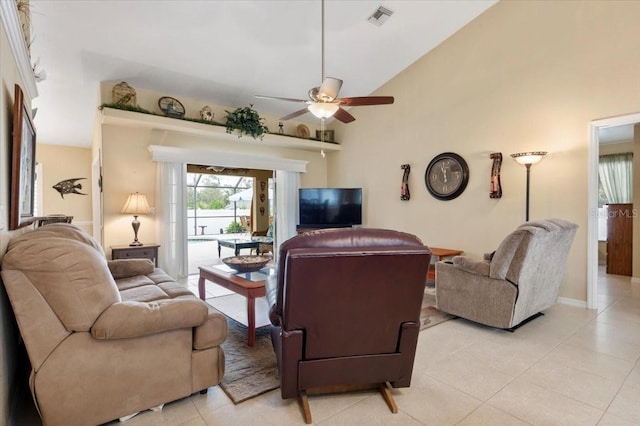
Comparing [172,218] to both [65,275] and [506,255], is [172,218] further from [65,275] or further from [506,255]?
[506,255]

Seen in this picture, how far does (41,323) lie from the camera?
161 centimetres

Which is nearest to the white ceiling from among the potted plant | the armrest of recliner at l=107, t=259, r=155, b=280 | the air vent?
the air vent

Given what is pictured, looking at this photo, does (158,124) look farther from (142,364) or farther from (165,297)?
(142,364)

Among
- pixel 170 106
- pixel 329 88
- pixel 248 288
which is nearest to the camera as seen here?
pixel 248 288

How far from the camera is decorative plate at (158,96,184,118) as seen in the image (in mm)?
4988

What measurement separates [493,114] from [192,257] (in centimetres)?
699

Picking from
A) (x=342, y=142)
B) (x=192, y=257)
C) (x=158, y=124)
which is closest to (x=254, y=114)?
(x=158, y=124)

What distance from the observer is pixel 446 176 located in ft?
16.8

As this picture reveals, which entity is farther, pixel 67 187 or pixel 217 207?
pixel 217 207

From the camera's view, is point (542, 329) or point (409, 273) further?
point (542, 329)

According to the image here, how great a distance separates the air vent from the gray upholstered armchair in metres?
3.25

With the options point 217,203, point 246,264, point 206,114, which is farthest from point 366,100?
point 217,203

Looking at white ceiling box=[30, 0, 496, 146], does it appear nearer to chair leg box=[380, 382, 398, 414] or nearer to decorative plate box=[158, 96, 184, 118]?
decorative plate box=[158, 96, 184, 118]

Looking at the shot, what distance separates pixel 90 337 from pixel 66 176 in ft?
25.3
